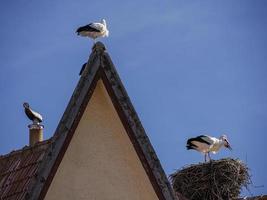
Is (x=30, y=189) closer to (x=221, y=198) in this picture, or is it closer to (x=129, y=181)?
(x=129, y=181)

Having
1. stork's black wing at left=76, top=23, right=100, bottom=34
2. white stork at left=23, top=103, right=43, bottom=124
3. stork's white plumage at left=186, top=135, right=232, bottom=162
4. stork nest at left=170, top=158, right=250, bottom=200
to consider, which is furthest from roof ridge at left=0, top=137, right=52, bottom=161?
stork's white plumage at left=186, top=135, right=232, bottom=162

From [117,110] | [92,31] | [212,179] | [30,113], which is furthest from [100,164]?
[212,179]

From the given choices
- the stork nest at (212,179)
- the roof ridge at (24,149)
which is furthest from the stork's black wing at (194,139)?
the roof ridge at (24,149)

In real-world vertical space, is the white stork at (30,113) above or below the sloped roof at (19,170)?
above

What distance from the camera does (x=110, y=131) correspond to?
32.8 ft

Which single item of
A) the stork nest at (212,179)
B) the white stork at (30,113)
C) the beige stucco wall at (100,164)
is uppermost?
the white stork at (30,113)

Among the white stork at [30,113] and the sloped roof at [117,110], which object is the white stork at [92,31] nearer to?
the white stork at [30,113]

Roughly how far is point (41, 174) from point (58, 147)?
38 cm

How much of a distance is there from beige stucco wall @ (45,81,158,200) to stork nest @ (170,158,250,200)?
38.0 feet

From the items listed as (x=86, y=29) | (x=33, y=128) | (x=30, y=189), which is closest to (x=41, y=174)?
(x=30, y=189)

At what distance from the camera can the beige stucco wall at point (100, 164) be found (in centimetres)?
938

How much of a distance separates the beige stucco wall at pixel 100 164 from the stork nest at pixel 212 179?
38.0 ft

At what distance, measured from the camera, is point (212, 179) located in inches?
852

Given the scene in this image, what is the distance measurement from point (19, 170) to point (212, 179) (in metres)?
12.3
